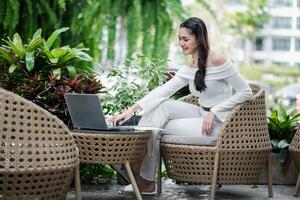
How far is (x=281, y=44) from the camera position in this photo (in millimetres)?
33281

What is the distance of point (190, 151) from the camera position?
3703 millimetres

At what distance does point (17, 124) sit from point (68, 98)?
2.20 feet

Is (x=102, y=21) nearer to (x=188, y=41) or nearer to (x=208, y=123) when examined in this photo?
(x=188, y=41)

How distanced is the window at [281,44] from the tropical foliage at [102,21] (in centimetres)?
2891

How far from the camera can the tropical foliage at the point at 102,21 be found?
4.57 metres

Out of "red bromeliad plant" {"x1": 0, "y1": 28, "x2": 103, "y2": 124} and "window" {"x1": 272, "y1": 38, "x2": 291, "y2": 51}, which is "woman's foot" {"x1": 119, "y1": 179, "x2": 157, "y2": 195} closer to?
"red bromeliad plant" {"x1": 0, "y1": 28, "x2": 103, "y2": 124}

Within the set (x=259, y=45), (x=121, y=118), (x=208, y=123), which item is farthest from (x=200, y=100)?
(x=259, y=45)

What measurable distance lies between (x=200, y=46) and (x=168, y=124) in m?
0.46

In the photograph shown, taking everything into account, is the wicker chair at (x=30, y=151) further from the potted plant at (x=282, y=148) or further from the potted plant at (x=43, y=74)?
the potted plant at (x=282, y=148)

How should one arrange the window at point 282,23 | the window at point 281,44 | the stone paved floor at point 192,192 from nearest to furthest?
the stone paved floor at point 192,192 < the window at point 282,23 < the window at point 281,44

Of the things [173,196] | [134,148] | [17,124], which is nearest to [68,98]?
[134,148]

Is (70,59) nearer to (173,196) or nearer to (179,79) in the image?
(179,79)

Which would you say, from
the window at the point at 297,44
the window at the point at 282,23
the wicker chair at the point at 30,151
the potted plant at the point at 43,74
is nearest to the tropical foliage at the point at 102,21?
the potted plant at the point at 43,74

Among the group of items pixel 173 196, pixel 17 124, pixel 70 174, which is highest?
pixel 17 124
